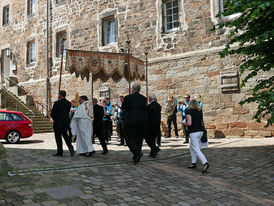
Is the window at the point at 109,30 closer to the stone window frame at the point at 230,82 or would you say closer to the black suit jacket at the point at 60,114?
the stone window frame at the point at 230,82

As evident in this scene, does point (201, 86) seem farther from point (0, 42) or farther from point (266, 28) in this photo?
point (0, 42)

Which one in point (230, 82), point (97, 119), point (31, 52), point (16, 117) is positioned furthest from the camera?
point (31, 52)

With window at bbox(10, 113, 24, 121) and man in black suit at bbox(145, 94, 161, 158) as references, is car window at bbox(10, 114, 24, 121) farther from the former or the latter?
man in black suit at bbox(145, 94, 161, 158)

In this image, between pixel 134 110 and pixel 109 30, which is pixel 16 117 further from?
pixel 109 30

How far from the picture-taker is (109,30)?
15.0 meters

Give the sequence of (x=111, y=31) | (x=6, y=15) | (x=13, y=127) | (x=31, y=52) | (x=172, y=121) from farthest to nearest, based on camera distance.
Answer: (x=6, y=15), (x=31, y=52), (x=111, y=31), (x=172, y=121), (x=13, y=127)

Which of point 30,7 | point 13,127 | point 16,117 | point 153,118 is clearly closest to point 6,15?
point 30,7

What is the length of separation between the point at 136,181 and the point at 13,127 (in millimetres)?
7443

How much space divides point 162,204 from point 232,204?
39.8 inches

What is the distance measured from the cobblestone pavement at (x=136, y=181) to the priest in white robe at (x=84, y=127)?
0.30 m

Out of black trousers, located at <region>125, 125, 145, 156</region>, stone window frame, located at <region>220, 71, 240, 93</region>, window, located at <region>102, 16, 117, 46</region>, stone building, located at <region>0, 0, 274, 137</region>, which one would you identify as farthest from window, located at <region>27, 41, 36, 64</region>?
black trousers, located at <region>125, 125, 145, 156</region>

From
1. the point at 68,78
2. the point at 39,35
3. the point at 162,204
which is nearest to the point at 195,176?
the point at 162,204

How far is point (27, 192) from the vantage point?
3785 millimetres

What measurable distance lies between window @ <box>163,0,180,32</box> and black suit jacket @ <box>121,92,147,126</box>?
7279mm
